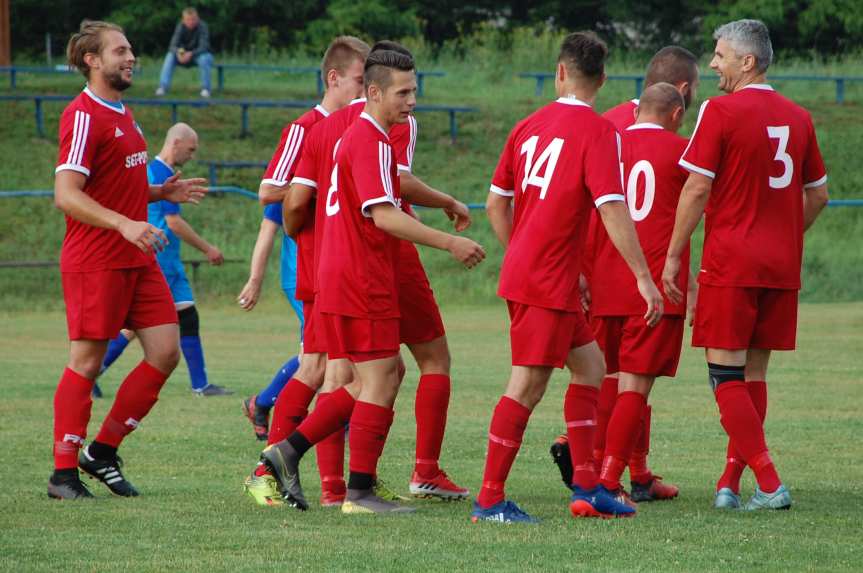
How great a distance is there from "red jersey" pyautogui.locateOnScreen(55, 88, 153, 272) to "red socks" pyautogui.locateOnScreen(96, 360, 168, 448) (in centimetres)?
56

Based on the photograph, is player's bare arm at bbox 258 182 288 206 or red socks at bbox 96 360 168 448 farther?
player's bare arm at bbox 258 182 288 206

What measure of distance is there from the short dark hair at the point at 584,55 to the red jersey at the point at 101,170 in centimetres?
219

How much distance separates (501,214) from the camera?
672 centimetres

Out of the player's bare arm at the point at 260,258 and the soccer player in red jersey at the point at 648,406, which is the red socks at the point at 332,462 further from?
the player's bare arm at the point at 260,258

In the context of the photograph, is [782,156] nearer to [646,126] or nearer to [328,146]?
[646,126]

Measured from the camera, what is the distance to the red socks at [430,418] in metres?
7.14

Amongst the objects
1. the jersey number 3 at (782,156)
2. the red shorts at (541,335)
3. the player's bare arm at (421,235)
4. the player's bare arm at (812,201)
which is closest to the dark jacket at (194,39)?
the player's bare arm at (812,201)

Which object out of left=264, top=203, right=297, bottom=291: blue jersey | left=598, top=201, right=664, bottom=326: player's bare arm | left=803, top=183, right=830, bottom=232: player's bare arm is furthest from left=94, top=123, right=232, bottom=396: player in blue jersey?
left=598, top=201, right=664, bottom=326: player's bare arm

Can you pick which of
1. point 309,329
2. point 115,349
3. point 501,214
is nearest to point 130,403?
point 309,329

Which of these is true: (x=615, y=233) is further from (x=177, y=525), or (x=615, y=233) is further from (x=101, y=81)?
(x=101, y=81)

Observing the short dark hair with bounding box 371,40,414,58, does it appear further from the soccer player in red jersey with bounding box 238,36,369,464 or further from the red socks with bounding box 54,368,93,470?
the red socks with bounding box 54,368,93,470

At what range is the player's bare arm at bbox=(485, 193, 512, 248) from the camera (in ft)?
21.9

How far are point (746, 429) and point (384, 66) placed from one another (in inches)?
91.6

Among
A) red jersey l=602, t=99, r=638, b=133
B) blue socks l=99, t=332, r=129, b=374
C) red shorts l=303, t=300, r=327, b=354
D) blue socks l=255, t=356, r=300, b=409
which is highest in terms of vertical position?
red jersey l=602, t=99, r=638, b=133
